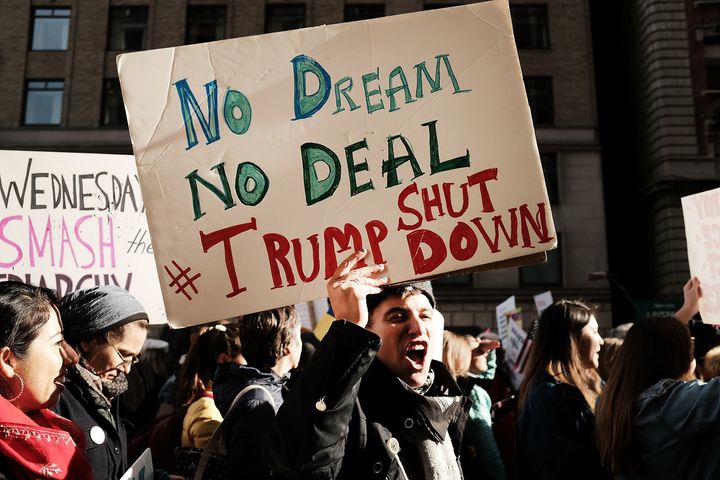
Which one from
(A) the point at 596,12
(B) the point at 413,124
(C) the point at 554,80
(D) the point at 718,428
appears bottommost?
(D) the point at 718,428

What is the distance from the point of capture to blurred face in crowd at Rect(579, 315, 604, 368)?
3650mm

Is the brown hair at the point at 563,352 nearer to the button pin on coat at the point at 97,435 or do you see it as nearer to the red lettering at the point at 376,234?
the red lettering at the point at 376,234

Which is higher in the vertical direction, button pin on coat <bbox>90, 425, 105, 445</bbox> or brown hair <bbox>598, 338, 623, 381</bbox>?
button pin on coat <bbox>90, 425, 105, 445</bbox>

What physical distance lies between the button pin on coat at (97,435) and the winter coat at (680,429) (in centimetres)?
206

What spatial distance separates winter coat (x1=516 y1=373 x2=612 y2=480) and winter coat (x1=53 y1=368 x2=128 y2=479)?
73.1 inches

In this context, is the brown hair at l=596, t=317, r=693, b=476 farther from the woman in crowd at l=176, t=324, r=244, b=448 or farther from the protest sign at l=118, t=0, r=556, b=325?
the woman in crowd at l=176, t=324, r=244, b=448

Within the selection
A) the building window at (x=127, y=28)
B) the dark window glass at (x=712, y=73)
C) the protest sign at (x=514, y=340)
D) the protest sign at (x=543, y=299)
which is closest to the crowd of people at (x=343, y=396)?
the protest sign at (x=514, y=340)

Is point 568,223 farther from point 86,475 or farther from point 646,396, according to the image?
point 86,475

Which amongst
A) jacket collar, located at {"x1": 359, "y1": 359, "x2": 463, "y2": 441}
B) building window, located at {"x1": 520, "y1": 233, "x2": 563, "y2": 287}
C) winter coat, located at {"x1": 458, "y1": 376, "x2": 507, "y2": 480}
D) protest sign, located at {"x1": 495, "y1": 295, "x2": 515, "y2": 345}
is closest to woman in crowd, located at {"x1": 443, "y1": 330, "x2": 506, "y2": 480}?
winter coat, located at {"x1": 458, "y1": 376, "x2": 507, "y2": 480}

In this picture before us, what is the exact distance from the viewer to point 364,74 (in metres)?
2.55

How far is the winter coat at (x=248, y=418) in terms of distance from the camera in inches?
99.7

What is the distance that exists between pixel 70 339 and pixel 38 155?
5.84 feet

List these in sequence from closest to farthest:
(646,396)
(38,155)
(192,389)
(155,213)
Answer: (155,213) → (646,396) → (192,389) → (38,155)

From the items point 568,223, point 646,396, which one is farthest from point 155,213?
point 568,223
